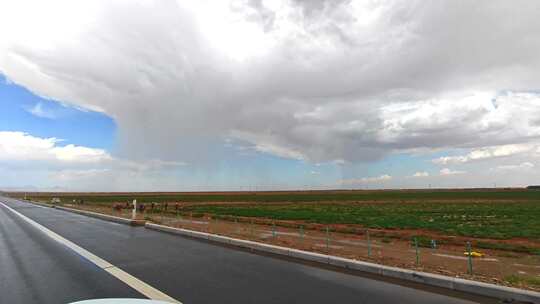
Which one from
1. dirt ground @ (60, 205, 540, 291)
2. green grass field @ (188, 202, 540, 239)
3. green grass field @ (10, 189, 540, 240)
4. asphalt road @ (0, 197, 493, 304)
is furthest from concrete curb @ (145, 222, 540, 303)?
green grass field @ (188, 202, 540, 239)

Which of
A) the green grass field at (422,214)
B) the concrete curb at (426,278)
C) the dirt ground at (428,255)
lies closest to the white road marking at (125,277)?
the concrete curb at (426,278)

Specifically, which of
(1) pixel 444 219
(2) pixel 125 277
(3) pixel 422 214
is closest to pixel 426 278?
(2) pixel 125 277

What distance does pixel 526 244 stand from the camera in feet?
64.7

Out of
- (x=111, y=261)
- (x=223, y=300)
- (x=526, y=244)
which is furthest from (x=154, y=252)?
(x=526, y=244)

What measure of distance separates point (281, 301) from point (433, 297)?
2.60 meters

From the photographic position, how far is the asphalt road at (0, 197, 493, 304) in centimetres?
638

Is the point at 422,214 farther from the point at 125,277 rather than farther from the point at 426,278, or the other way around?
the point at 125,277

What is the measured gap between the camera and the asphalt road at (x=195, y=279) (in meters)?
6.38

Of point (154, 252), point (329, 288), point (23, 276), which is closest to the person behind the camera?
point (329, 288)

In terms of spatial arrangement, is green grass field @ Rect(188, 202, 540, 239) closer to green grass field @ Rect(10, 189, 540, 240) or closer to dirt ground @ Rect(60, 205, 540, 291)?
green grass field @ Rect(10, 189, 540, 240)

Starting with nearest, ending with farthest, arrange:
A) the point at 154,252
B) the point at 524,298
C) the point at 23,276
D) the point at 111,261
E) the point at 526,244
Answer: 1. the point at 524,298
2. the point at 23,276
3. the point at 111,261
4. the point at 154,252
5. the point at 526,244

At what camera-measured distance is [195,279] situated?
775 centimetres

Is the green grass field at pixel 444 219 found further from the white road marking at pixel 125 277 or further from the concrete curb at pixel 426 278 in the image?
the white road marking at pixel 125 277

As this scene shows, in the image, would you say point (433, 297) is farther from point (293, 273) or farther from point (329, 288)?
point (293, 273)
